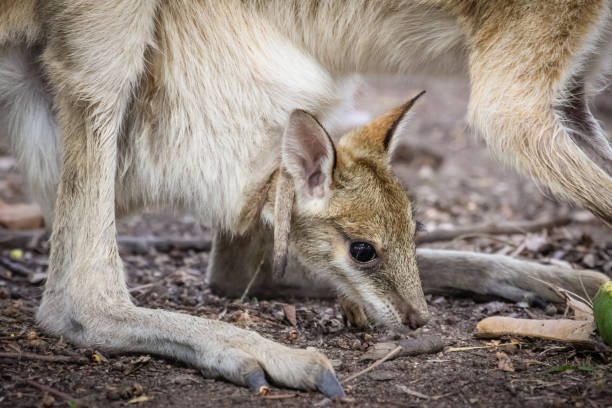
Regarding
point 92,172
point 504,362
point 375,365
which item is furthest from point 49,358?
point 504,362

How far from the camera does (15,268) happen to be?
154 inches

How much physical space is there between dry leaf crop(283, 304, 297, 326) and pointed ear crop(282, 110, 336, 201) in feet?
1.59

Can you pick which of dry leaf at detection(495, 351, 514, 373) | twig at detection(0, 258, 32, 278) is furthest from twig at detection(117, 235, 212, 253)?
dry leaf at detection(495, 351, 514, 373)

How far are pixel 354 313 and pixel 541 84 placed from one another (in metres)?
1.11

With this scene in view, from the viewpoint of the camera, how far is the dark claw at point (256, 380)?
2.32m

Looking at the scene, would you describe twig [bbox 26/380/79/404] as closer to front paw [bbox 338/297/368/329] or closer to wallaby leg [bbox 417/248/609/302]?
front paw [bbox 338/297/368/329]

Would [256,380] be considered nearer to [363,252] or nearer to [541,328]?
[363,252]

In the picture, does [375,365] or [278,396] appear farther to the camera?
[375,365]

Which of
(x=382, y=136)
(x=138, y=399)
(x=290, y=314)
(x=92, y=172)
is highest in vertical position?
(x=382, y=136)

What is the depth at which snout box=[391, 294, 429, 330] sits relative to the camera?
2754 millimetres

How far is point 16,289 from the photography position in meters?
3.67

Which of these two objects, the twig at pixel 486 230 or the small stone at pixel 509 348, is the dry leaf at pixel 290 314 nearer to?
the small stone at pixel 509 348

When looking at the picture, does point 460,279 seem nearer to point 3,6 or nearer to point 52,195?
point 52,195

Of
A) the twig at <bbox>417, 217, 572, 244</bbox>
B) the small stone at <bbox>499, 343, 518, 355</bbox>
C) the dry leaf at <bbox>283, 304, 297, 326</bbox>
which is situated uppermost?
the twig at <bbox>417, 217, 572, 244</bbox>
